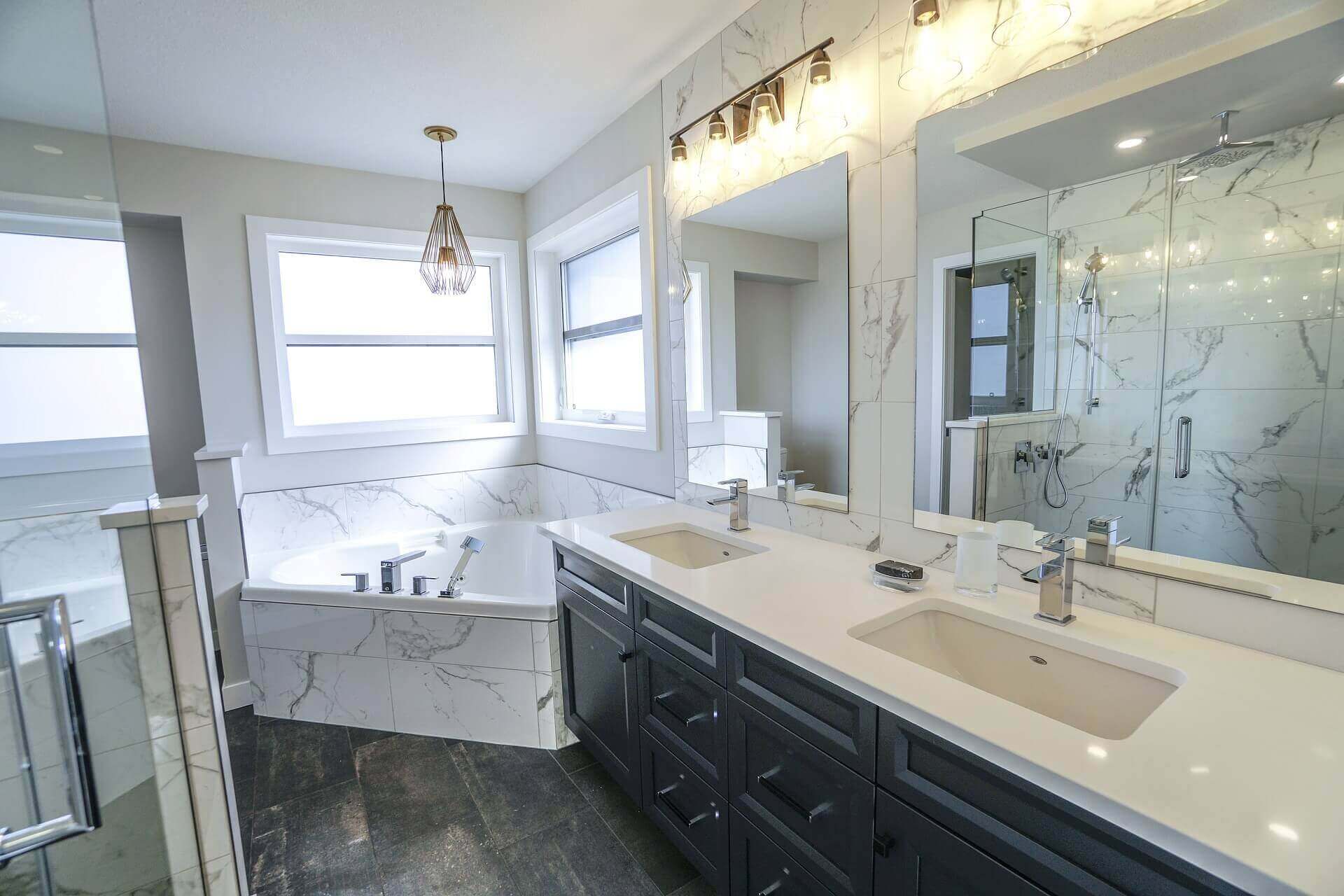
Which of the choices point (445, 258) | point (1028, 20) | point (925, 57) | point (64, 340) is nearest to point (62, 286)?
point (64, 340)

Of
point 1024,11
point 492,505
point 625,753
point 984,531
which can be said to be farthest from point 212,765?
point 1024,11

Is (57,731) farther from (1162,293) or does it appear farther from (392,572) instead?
(1162,293)

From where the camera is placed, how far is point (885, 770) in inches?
39.2

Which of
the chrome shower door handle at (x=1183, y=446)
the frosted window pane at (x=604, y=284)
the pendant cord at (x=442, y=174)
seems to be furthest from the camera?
the frosted window pane at (x=604, y=284)

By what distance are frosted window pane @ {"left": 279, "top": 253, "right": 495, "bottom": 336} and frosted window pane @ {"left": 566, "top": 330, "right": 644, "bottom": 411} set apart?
2.05 ft

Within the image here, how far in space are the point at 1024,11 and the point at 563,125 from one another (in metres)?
2.02

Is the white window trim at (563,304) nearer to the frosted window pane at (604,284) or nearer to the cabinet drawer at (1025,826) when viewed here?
the frosted window pane at (604,284)

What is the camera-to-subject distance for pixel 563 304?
365 centimetres

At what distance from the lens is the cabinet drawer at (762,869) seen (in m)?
1.20

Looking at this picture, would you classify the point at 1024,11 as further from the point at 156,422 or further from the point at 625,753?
the point at 156,422

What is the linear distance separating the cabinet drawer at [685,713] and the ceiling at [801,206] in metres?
1.28

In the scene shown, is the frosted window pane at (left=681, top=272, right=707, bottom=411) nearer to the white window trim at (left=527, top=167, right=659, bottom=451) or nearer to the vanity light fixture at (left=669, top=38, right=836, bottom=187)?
the white window trim at (left=527, top=167, right=659, bottom=451)

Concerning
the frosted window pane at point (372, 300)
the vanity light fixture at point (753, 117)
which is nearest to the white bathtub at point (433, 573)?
the frosted window pane at point (372, 300)

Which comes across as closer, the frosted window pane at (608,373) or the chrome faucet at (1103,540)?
the chrome faucet at (1103,540)
